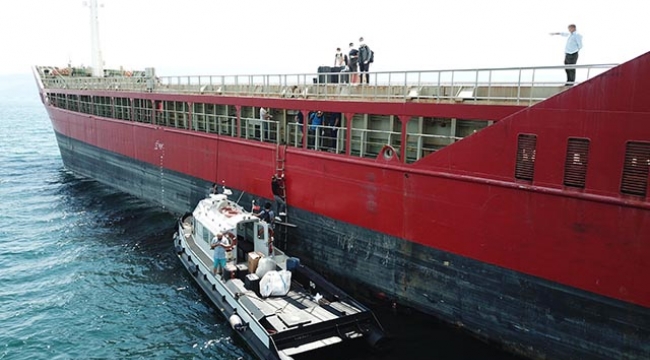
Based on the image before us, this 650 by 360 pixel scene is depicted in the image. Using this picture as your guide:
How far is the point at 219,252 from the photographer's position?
583 inches

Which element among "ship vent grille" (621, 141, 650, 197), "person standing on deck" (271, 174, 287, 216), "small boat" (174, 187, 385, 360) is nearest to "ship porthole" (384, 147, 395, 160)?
"small boat" (174, 187, 385, 360)

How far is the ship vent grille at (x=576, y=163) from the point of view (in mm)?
10225

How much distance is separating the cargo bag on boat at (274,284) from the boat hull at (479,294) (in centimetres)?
256

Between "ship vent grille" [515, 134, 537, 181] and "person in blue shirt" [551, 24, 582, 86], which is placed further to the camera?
"person in blue shirt" [551, 24, 582, 86]

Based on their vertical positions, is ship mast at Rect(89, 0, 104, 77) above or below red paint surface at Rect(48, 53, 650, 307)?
above

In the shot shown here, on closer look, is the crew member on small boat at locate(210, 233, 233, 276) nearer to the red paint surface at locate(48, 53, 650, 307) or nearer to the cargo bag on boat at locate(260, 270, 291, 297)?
the cargo bag on boat at locate(260, 270, 291, 297)

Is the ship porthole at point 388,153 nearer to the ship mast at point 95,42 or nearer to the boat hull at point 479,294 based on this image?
the boat hull at point 479,294

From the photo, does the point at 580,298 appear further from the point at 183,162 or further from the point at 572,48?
the point at 183,162

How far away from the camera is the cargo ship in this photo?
32.2 feet

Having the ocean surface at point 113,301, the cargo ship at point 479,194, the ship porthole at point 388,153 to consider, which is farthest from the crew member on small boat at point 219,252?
the ship porthole at point 388,153

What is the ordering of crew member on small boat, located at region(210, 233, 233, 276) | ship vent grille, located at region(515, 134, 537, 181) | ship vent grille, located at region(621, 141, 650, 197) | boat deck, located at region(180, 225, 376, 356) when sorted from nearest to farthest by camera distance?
ship vent grille, located at region(621, 141, 650, 197), ship vent grille, located at region(515, 134, 537, 181), boat deck, located at region(180, 225, 376, 356), crew member on small boat, located at region(210, 233, 233, 276)

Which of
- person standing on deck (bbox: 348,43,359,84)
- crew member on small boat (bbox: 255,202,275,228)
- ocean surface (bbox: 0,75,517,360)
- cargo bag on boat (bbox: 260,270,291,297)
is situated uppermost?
person standing on deck (bbox: 348,43,359,84)

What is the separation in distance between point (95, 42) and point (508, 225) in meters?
43.3

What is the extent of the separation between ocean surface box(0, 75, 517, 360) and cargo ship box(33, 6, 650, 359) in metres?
1.01
